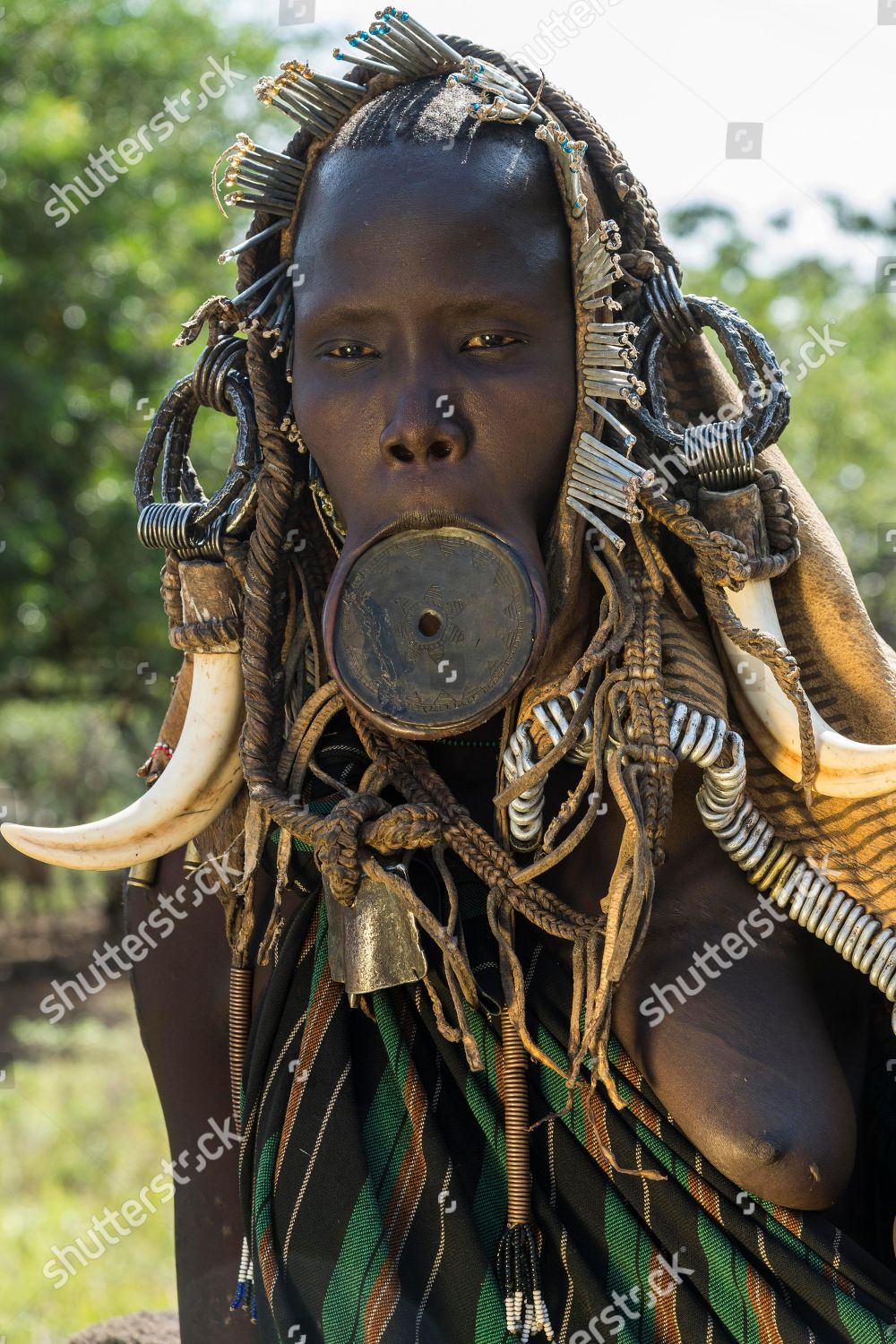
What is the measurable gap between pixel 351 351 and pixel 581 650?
1.37 feet

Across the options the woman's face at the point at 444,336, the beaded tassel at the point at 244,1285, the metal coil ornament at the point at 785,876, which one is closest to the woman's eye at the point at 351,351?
the woman's face at the point at 444,336

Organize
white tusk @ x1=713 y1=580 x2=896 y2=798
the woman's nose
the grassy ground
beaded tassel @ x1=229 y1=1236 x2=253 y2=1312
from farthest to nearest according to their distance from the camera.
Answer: the grassy ground
beaded tassel @ x1=229 y1=1236 x2=253 y2=1312
white tusk @ x1=713 y1=580 x2=896 y2=798
the woman's nose

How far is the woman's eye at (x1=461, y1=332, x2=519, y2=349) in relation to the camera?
1661 mm

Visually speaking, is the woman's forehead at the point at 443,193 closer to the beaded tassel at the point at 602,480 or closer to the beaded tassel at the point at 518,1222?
the beaded tassel at the point at 602,480

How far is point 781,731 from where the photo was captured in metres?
1.75

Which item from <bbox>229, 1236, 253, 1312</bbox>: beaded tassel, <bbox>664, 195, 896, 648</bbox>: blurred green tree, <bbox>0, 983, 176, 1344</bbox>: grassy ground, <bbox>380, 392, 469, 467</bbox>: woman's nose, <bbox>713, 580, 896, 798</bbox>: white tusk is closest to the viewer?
<bbox>380, 392, 469, 467</bbox>: woman's nose

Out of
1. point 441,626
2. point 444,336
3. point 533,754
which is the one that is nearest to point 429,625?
point 441,626

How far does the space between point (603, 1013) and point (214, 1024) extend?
63 centimetres

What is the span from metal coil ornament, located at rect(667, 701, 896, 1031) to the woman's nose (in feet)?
1.20

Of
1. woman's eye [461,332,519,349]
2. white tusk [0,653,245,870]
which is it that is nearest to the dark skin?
woman's eye [461,332,519,349]

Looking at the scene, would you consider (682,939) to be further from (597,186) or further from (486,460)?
(597,186)

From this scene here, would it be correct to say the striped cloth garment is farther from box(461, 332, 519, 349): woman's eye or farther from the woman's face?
box(461, 332, 519, 349): woman's eye

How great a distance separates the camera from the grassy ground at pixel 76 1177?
148 inches

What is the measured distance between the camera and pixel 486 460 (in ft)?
5.42
